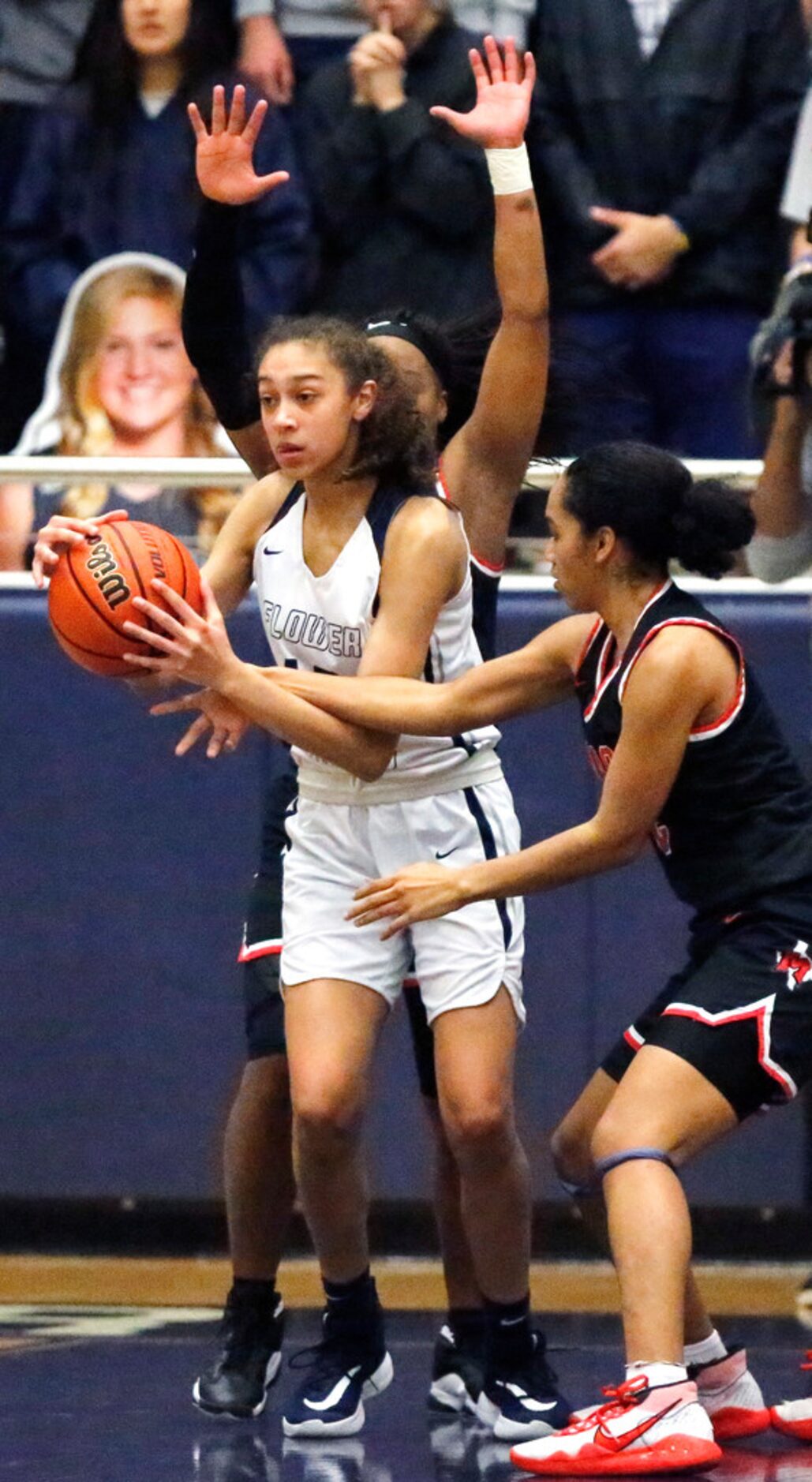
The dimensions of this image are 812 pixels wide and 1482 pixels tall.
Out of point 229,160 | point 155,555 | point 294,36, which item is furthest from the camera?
point 294,36

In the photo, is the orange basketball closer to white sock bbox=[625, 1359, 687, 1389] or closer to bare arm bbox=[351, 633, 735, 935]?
bare arm bbox=[351, 633, 735, 935]

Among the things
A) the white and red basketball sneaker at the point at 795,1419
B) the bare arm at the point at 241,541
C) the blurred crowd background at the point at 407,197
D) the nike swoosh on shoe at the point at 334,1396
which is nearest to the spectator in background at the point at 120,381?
the blurred crowd background at the point at 407,197

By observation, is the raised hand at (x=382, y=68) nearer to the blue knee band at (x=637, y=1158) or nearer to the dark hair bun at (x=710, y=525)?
the dark hair bun at (x=710, y=525)

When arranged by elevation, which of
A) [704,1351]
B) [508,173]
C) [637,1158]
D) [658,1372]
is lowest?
[704,1351]

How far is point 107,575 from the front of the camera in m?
3.97

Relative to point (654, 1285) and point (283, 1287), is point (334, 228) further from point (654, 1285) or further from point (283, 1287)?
point (654, 1285)

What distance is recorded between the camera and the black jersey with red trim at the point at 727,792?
3.98 m

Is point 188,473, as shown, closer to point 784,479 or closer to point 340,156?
point 340,156

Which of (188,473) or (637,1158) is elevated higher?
(188,473)

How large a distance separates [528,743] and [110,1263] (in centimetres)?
162

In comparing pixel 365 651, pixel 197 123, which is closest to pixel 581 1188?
pixel 365 651

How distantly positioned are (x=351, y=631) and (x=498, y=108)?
39.9 inches

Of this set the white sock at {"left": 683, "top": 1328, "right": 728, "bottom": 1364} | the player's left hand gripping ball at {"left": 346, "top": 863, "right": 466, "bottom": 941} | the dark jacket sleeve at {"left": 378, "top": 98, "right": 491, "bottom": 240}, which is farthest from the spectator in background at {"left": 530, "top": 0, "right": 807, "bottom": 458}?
the white sock at {"left": 683, "top": 1328, "right": 728, "bottom": 1364}

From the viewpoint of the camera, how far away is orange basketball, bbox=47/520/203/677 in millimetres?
3941
